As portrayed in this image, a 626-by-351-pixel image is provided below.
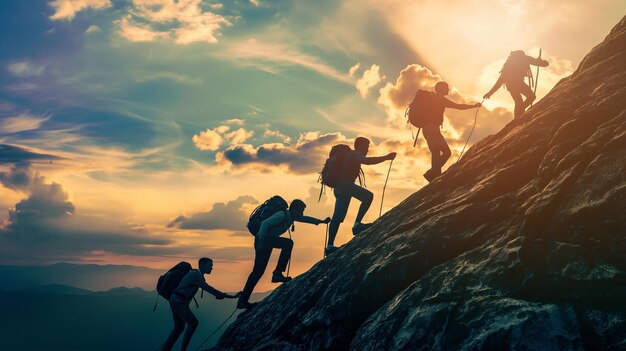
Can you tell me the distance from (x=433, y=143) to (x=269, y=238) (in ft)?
21.4

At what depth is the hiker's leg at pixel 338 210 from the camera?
51.5 feet

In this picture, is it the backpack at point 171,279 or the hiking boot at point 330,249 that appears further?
the backpack at point 171,279

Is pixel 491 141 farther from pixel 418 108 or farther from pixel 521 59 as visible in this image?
pixel 521 59

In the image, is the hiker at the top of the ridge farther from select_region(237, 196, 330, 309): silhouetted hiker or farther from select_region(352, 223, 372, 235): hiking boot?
select_region(237, 196, 330, 309): silhouetted hiker

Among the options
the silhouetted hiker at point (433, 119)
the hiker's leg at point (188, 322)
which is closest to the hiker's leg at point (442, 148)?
the silhouetted hiker at point (433, 119)

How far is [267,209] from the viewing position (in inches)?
632

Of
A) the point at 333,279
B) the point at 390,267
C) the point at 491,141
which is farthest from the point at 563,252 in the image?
the point at 491,141

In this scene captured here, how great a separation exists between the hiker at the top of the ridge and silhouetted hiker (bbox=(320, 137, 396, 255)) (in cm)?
229

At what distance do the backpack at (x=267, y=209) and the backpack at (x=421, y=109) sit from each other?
212 inches

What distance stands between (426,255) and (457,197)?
2152 mm

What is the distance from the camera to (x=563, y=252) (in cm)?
709

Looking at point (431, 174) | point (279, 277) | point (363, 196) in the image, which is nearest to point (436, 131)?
point (431, 174)

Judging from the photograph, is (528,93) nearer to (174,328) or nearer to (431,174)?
(431,174)

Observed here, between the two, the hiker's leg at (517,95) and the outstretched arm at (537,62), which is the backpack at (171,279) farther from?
the outstretched arm at (537,62)
